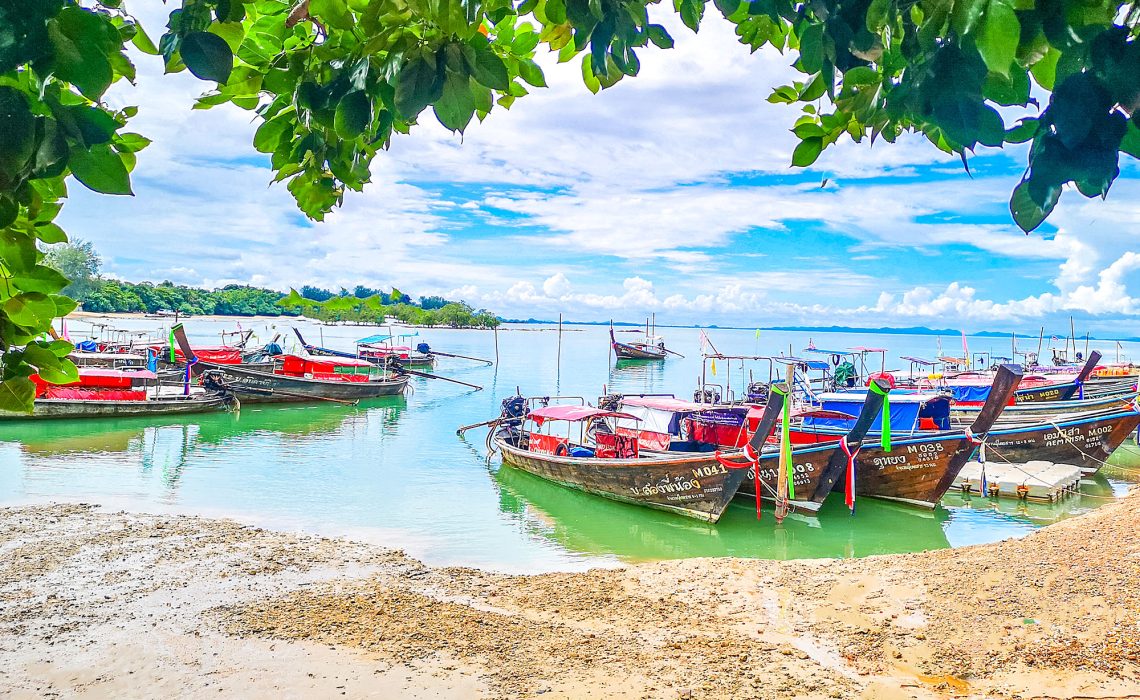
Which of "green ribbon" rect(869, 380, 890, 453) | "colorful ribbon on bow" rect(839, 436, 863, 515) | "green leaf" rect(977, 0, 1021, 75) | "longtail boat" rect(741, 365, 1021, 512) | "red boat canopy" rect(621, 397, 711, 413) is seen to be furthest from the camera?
"red boat canopy" rect(621, 397, 711, 413)

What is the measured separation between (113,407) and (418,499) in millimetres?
14626

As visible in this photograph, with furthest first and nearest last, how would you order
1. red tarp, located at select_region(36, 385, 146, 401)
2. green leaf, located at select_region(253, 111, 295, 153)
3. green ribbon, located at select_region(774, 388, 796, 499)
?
red tarp, located at select_region(36, 385, 146, 401) → green ribbon, located at select_region(774, 388, 796, 499) → green leaf, located at select_region(253, 111, 295, 153)

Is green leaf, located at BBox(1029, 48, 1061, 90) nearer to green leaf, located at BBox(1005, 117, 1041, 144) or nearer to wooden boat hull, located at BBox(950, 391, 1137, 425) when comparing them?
green leaf, located at BBox(1005, 117, 1041, 144)

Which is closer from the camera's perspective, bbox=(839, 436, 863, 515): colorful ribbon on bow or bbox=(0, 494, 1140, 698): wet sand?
bbox=(0, 494, 1140, 698): wet sand

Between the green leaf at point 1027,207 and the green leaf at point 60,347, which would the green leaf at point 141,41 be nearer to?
the green leaf at point 60,347

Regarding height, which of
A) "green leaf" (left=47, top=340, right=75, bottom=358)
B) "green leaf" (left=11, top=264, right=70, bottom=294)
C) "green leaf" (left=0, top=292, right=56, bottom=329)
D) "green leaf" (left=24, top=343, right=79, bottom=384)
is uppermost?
"green leaf" (left=11, top=264, right=70, bottom=294)

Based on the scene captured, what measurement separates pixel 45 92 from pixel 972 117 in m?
1.35

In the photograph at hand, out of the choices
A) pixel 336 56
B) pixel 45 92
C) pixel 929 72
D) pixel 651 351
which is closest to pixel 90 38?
pixel 45 92

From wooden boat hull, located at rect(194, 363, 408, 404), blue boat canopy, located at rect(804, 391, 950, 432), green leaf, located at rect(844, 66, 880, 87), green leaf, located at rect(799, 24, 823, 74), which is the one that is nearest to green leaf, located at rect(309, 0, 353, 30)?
green leaf, located at rect(799, 24, 823, 74)

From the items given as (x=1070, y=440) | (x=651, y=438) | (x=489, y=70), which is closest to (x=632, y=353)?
(x=1070, y=440)

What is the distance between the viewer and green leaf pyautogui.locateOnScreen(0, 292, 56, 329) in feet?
5.25

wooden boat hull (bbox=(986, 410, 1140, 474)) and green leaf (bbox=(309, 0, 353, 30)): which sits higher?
green leaf (bbox=(309, 0, 353, 30))

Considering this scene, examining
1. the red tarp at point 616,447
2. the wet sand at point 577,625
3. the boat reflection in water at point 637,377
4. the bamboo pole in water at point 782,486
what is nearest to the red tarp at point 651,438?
the red tarp at point 616,447

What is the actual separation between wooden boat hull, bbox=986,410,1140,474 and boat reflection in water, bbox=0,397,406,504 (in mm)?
19290
